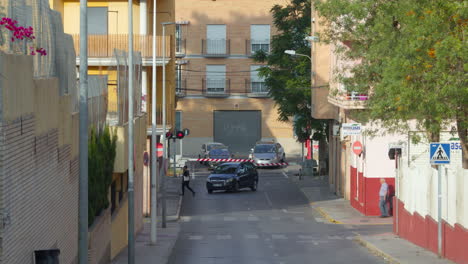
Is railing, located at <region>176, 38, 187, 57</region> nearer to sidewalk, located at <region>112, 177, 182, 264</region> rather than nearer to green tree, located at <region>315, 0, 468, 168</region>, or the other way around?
sidewalk, located at <region>112, 177, 182, 264</region>

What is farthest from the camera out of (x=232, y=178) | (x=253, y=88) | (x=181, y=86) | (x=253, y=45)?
(x=253, y=88)

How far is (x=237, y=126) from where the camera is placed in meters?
77.3

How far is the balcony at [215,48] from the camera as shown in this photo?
76.2m

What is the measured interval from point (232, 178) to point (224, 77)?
3010 centimetres

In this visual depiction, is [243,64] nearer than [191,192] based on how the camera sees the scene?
No

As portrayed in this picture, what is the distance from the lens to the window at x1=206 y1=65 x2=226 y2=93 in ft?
252

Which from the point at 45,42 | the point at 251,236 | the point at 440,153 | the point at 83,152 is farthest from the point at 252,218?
the point at 45,42

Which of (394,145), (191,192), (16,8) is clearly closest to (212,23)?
(191,192)

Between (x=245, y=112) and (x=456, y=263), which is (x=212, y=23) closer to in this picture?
(x=245, y=112)

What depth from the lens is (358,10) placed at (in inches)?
928

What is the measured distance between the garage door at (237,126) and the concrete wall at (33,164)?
197 ft

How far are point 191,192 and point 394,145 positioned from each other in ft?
57.7

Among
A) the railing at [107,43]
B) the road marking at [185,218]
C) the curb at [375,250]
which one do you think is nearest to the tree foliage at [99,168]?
the curb at [375,250]

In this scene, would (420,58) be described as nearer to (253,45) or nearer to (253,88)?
(253,45)
